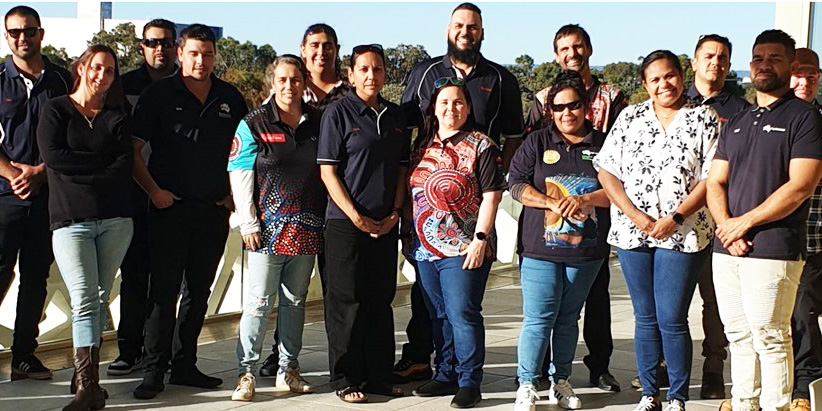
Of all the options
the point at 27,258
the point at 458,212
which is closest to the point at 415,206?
the point at 458,212

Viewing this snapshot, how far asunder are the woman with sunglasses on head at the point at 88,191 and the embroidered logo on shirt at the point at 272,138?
648mm

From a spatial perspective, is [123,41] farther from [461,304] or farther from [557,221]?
[557,221]

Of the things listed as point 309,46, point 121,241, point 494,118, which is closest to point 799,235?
point 494,118

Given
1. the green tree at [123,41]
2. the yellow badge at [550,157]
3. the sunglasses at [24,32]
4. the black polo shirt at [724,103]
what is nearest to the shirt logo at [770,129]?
the black polo shirt at [724,103]

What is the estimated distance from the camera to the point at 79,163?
5379 mm

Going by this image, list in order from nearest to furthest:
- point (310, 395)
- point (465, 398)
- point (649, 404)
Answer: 1. point (649, 404)
2. point (465, 398)
3. point (310, 395)

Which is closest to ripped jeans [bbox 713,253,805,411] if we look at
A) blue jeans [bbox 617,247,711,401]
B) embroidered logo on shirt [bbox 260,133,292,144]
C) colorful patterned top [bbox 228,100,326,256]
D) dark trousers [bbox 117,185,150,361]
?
blue jeans [bbox 617,247,711,401]

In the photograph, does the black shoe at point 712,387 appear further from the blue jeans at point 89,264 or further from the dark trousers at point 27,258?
the dark trousers at point 27,258

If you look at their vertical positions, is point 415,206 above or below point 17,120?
below

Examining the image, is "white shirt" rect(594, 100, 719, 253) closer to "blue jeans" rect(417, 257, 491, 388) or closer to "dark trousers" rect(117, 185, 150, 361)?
"blue jeans" rect(417, 257, 491, 388)

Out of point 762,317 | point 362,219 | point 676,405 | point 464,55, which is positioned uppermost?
point 464,55

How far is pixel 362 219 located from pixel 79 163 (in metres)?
1.36

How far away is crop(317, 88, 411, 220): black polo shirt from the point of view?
5598mm

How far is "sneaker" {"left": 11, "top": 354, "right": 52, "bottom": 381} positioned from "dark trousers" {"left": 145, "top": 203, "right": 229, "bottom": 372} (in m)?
0.64
